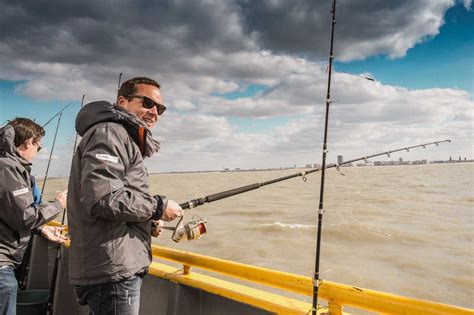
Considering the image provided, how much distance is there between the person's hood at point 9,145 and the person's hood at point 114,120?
3.37ft

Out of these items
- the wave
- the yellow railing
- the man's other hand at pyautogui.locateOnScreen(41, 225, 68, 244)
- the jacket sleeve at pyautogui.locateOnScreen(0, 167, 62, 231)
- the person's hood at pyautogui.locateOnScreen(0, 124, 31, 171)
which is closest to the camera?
the yellow railing

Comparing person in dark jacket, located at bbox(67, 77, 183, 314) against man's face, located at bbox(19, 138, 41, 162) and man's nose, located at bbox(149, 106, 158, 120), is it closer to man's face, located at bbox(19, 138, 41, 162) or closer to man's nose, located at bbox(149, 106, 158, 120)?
man's nose, located at bbox(149, 106, 158, 120)

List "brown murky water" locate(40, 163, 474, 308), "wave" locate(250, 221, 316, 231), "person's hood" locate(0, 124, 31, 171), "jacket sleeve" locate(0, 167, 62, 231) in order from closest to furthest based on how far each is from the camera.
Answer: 1. "jacket sleeve" locate(0, 167, 62, 231)
2. "person's hood" locate(0, 124, 31, 171)
3. "brown murky water" locate(40, 163, 474, 308)
4. "wave" locate(250, 221, 316, 231)

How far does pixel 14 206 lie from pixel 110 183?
120cm

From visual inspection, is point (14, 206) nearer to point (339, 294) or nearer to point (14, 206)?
point (14, 206)

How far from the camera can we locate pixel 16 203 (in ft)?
8.25

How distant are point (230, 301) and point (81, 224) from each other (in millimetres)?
1242

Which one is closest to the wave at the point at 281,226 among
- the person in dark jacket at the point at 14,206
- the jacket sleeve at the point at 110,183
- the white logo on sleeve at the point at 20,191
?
the person in dark jacket at the point at 14,206

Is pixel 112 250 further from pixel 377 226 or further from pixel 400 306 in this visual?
pixel 377 226

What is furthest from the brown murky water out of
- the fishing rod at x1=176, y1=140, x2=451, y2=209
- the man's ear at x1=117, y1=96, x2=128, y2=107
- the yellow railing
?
the man's ear at x1=117, y1=96, x2=128, y2=107

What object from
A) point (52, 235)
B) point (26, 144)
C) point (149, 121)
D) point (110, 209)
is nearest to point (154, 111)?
point (149, 121)

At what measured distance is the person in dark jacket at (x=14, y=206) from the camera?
2521mm

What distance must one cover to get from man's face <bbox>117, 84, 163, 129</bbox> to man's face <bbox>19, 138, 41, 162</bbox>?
3.89 feet

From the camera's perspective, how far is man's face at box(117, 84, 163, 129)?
233 centimetres
